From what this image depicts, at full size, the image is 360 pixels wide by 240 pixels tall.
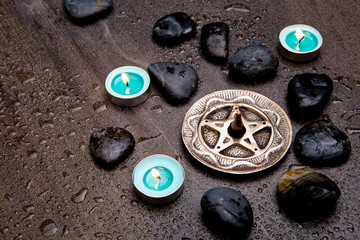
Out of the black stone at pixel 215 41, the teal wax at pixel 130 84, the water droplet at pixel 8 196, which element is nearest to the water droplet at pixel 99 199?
the water droplet at pixel 8 196

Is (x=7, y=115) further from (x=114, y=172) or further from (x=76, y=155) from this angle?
(x=114, y=172)

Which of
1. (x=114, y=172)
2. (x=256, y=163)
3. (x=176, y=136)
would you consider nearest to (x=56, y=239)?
(x=114, y=172)

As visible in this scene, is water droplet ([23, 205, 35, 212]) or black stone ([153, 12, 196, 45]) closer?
water droplet ([23, 205, 35, 212])

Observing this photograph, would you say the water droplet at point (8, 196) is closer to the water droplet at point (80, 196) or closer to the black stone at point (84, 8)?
the water droplet at point (80, 196)

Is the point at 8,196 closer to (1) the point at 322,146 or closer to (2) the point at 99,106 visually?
(2) the point at 99,106

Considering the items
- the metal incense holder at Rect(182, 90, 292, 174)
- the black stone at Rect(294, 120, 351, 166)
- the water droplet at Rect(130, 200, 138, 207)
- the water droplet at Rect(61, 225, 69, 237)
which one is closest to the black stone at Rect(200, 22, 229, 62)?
the metal incense holder at Rect(182, 90, 292, 174)

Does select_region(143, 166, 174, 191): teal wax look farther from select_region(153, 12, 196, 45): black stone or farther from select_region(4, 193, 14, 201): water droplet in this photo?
select_region(153, 12, 196, 45): black stone

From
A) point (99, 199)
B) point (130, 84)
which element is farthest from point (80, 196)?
point (130, 84)
